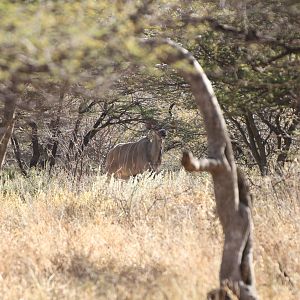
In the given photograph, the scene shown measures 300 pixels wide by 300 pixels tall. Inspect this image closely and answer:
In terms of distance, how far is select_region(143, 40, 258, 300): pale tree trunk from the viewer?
5.05m

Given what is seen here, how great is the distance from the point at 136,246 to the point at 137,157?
34.0ft

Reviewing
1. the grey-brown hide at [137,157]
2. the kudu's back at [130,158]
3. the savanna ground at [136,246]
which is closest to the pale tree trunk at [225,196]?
the savanna ground at [136,246]

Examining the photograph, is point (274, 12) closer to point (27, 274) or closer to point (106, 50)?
point (106, 50)

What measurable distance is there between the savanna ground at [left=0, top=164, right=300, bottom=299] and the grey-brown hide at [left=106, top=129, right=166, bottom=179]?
6876mm

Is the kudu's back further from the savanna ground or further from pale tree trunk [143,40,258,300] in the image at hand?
pale tree trunk [143,40,258,300]

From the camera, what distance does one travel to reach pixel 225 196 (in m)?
5.20

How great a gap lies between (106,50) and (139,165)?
12.6 metres

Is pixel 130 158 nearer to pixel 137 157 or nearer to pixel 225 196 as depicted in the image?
pixel 137 157

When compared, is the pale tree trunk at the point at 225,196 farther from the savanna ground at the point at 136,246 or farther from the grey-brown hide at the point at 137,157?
the grey-brown hide at the point at 137,157

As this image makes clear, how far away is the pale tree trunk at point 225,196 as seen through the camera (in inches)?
199

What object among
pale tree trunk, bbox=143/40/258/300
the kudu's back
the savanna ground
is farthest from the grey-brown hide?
pale tree trunk, bbox=143/40/258/300

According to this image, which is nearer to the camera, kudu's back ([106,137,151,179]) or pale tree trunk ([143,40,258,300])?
pale tree trunk ([143,40,258,300])

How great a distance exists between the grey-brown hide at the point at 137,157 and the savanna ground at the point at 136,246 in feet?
22.6

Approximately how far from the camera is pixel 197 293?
5168mm
